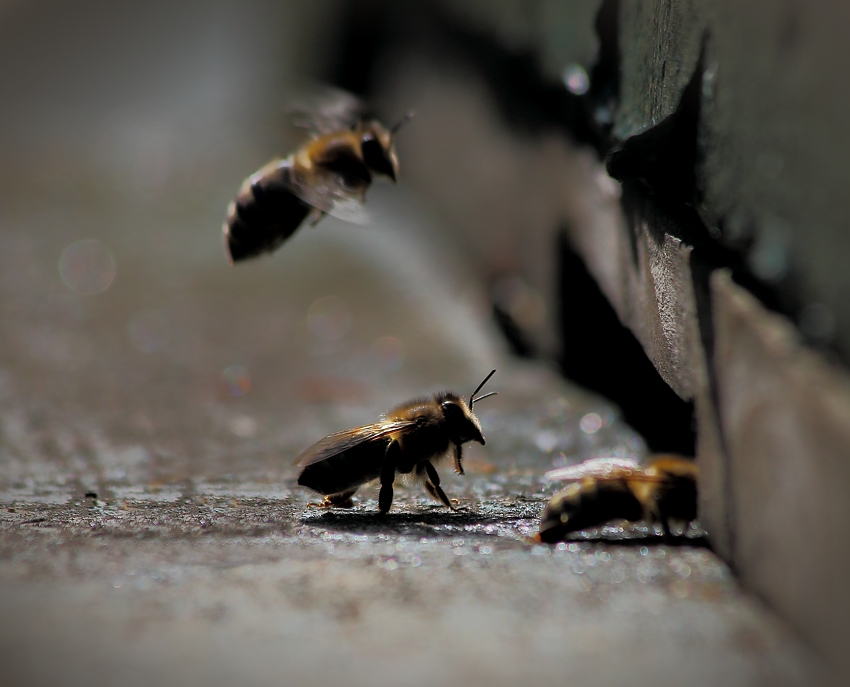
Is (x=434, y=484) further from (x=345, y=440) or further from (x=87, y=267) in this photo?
(x=87, y=267)

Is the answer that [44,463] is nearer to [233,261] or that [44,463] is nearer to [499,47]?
[233,261]

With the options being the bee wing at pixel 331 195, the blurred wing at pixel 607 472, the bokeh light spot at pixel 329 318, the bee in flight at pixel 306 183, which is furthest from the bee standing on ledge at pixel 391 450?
the bokeh light spot at pixel 329 318

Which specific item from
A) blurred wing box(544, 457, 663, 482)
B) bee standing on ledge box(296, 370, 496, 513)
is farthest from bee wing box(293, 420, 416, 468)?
blurred wing box(544, 457, 663, 482)

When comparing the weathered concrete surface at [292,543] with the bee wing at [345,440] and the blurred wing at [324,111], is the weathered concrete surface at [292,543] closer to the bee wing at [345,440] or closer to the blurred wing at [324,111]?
the bee wing at [345,440]

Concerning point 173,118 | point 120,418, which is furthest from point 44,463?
point 173,118

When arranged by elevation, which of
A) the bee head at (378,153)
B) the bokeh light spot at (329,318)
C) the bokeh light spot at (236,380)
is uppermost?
the bokeh light spot at (329,318)

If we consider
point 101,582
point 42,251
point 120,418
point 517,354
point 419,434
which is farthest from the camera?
point 42,251
